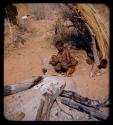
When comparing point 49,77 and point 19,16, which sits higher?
point 19,16

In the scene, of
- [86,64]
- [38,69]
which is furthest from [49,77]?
[86,64]

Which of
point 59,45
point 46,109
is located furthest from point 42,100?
point 59,45

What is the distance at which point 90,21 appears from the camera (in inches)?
157

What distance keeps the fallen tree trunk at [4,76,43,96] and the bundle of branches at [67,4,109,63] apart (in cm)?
74

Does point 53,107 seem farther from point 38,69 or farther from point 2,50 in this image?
point 2,50

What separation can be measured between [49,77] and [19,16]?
30.3 inches

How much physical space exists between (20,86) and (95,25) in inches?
43.3

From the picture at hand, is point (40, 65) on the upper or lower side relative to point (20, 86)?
upper

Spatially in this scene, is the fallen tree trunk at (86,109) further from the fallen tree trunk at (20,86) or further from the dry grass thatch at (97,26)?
the dry grass thatch at (97,26)

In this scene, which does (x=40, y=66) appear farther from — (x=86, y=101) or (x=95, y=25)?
(x=95, y=25)

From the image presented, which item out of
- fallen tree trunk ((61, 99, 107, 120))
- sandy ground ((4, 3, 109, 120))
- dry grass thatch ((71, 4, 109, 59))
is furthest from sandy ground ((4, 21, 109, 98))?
dry grass thatch ((71, 4, 109, 59))

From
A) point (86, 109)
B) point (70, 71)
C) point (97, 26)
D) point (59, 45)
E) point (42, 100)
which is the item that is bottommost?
point (86, 109)

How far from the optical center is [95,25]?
3.98 metres

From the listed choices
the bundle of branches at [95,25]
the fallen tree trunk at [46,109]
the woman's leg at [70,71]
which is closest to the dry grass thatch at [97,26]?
the bundle of branches at [95,25]
